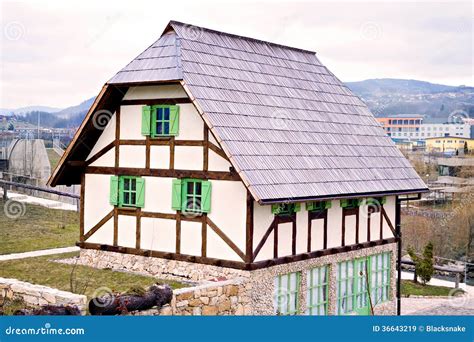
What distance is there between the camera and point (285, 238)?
49.9ft

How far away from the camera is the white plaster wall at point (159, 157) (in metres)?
15.8

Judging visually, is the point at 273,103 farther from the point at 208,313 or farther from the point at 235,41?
the point at 208,313

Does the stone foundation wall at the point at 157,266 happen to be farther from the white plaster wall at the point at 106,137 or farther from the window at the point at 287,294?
the white plaster wall at the point at 106,137

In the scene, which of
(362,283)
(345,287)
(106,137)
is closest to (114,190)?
(106,137)

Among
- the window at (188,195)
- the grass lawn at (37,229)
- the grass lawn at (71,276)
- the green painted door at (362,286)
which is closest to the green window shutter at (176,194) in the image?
the window at (188,195)

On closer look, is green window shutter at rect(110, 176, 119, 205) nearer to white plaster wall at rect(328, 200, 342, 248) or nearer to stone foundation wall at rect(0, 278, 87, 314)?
stone foundation wall at rect(0, 278, 87, 314)

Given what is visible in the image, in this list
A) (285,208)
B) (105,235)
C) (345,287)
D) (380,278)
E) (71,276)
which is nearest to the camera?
(71,276)

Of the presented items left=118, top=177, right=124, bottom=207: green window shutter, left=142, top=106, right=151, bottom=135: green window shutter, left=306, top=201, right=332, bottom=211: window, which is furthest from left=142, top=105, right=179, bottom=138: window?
left=306, top=201, right=332, bottom=211: window

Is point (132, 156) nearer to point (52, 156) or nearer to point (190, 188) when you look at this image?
point (190, 188)

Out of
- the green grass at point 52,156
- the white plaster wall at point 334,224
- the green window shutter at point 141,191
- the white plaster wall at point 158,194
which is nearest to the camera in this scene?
the white plaster wall at point 158,194

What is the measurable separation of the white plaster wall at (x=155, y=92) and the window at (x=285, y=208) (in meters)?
3.17

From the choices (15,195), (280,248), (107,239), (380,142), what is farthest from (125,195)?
(15,195)

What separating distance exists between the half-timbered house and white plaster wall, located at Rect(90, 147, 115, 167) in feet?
0.13

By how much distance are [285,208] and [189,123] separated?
2.79 m
